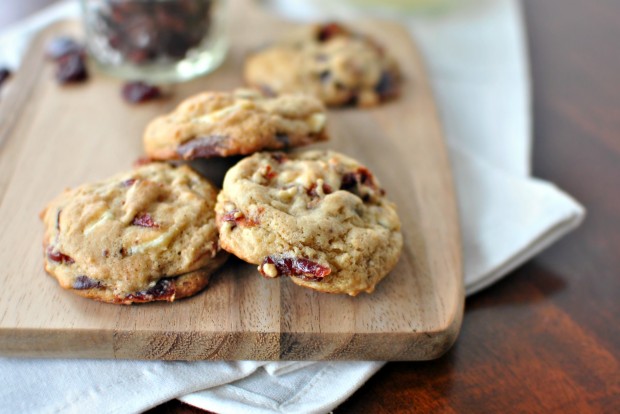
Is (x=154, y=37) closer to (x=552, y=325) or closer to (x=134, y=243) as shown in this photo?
(x=134, y=243)

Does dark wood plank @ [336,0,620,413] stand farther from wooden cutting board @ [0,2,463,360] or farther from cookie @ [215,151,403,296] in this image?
cookie @ [215,151,403,296]

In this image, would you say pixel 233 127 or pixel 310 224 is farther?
pixel 233 127

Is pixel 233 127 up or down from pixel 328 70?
up

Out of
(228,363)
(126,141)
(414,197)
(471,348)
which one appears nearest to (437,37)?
(414,197)

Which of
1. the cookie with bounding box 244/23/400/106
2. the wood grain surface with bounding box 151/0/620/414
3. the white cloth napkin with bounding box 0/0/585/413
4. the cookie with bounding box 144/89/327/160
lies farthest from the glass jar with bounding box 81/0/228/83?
the wood grain surface with bounding box 151/0/620/414

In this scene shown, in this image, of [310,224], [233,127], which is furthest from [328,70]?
[310,224]

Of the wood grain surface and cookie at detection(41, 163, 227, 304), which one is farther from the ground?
cookie at detection(41, 163, 227, 304)
